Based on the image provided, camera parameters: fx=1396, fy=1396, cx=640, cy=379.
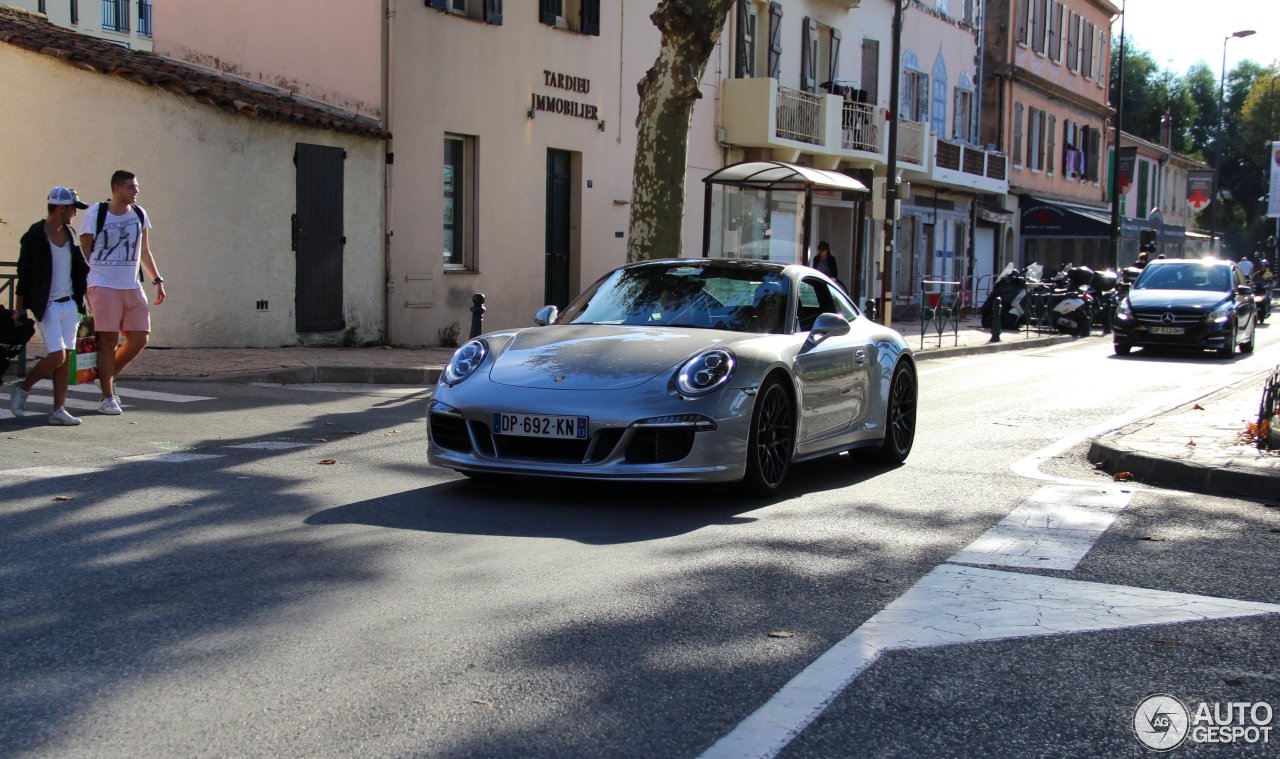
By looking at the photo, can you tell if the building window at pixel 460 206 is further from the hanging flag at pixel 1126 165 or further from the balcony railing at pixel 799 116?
the hanging flag at pixel 1126 165

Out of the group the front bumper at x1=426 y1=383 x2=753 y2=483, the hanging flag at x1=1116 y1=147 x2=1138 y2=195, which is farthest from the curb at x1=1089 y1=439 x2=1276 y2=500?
the hanging flag at x1=1116 y1=147 x2=1138 y2=195

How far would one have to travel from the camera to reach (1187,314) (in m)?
23.5

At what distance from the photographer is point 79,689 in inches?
158

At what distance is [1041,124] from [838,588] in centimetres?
→ 4758

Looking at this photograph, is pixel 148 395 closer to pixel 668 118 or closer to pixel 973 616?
pixel 668 118

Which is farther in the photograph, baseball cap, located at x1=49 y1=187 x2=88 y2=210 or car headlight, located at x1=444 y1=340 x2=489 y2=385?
baseball cap, located at x1=49 y1=187 x2=88 y2=210

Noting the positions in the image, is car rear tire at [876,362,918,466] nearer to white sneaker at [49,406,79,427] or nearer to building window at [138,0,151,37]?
white sneaker at [49,406,79,427]

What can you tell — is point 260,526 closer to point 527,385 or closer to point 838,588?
point 527,385

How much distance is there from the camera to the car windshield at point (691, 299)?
8.47 metres

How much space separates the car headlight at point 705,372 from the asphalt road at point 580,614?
670 mm

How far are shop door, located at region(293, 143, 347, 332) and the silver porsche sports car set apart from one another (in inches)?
393

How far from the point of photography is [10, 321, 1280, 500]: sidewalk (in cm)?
862

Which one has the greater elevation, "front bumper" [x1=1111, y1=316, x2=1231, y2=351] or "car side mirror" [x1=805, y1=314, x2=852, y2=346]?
"car side mirror" [x1=805, y1=314, x2=852, y2=346]

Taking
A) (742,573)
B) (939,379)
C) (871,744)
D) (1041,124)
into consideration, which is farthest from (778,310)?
(1041,124)
